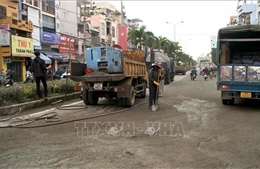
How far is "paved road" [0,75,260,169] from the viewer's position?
4.33m

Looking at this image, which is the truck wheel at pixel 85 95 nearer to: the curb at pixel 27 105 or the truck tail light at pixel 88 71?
the truck tail light at pixel 88 71

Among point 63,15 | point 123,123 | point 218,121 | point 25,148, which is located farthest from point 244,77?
point 63,15

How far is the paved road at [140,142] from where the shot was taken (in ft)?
14.2

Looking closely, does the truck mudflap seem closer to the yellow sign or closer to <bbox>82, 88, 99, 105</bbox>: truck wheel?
<bbox>82, 88, 99, 105</bbox>: truck wheel

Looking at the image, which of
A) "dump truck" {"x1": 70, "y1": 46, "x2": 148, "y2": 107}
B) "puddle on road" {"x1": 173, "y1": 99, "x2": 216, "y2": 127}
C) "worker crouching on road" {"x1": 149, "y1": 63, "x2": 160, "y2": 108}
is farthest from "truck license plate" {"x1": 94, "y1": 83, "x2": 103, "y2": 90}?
"puddle on road" {"x1": 173, "y1": 99, "x2": 216, "y2": 127}

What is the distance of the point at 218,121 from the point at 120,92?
10.6ft

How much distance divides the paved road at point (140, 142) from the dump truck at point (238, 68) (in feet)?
4.16

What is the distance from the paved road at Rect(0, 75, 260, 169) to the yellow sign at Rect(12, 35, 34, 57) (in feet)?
67.0

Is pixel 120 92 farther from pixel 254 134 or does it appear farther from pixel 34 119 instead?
pixel 254 134

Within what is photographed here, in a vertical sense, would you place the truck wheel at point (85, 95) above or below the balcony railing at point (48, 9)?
below

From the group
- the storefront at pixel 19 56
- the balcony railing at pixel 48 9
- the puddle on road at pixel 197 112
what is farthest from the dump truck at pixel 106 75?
the balcony railing at pixel 48 9

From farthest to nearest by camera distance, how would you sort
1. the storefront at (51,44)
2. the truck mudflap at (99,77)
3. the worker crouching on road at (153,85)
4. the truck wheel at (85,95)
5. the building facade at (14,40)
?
the storefront at (51,44) < the building facade at (14,40) < the truck wheel at (85,95) < the worker crouching on road at (153,85) < the truck mudflap at (99,77)

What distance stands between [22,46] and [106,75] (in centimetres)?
2102

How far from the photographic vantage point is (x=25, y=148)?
200 inches
